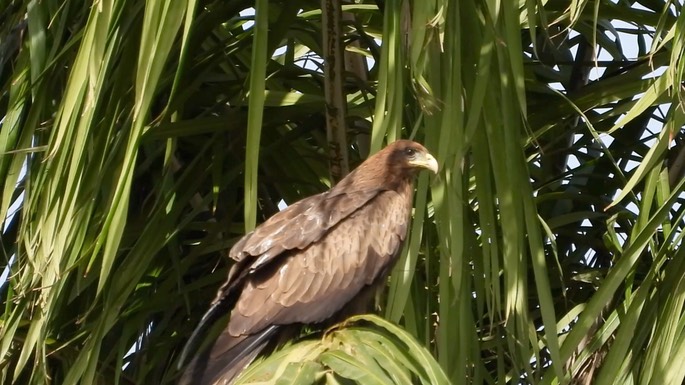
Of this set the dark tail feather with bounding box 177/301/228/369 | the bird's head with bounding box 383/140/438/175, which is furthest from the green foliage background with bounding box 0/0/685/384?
the dark tail feather with bounding box 177/301/228/369

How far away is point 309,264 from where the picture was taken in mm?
4297

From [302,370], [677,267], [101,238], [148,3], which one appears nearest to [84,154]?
[101,238]

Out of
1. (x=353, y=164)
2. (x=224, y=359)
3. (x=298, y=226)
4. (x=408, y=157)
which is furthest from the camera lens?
(x=353, y=164)

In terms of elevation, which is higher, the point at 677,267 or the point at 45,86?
the point at 45,86

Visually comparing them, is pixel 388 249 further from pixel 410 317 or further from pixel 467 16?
pixel 467 16

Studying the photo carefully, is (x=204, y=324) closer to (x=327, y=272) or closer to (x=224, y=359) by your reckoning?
(x=224, y=359)

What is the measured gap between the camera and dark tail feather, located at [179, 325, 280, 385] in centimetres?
382

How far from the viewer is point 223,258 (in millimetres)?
4781

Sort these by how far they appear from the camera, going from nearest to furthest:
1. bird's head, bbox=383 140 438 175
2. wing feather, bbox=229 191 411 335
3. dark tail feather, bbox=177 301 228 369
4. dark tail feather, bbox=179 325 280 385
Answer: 1. dark tail feather, bbox=179 325 280 385
2. dark tail feather, bbox=177 301 228 369
3. wing feather, bbox=229 191 411 335
4. bird's head, bbox=383 140 438 175

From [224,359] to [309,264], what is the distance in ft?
1.74

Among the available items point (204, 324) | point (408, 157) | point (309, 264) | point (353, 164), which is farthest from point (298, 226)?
point (353, 164)

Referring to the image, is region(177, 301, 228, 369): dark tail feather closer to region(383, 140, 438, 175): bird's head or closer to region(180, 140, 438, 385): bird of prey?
region(180, 140, 438, 385): bird of prey

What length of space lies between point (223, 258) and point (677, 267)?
1781 mm

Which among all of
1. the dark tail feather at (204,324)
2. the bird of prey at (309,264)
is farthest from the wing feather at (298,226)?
the dark tail feather at (204,324)
